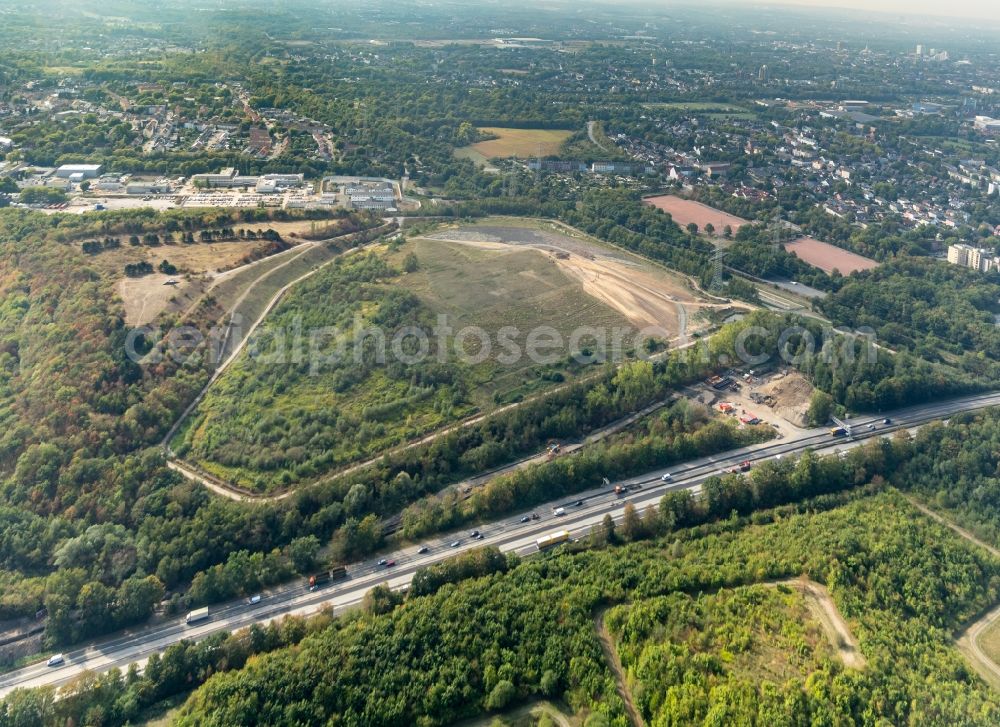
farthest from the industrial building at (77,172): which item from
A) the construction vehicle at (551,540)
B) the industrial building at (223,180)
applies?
the construction vehicle at (551,540)

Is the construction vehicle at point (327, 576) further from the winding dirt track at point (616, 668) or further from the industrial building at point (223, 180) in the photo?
the industrial building at point (223, 180)

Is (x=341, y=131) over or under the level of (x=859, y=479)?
over

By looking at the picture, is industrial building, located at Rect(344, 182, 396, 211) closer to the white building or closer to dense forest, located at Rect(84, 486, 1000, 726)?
dense forest, located at Rect(84, 486, 1000, 726)

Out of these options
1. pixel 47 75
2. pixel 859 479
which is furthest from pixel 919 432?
pixel 47 75

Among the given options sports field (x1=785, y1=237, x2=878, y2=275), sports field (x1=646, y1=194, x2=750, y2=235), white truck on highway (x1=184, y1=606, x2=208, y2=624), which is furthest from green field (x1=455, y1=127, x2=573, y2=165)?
white truck on highway (x1=184, y1=606, x2=208, y2=624)

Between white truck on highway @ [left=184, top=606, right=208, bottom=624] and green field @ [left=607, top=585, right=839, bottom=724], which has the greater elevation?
green field @ [left=607, top=585, right=839, bottom=724]

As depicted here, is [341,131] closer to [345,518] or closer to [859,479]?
[345,518]
